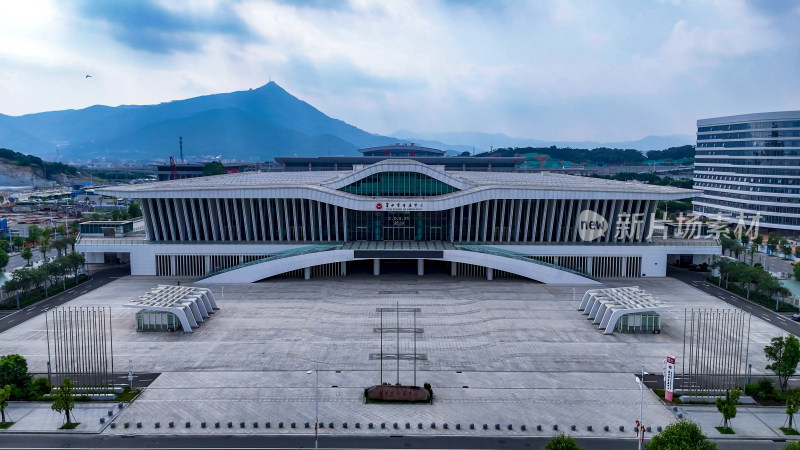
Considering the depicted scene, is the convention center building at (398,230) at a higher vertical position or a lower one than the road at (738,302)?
higher

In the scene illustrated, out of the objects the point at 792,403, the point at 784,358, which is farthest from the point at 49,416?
the point at 784,358

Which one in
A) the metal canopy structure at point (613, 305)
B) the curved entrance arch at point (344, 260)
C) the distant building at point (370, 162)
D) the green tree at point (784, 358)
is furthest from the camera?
the distant building at point (370, 162)

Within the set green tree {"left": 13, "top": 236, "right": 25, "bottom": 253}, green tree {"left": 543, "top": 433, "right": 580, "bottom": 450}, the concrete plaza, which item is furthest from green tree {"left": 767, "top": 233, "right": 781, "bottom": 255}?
green tree {"left": 13, "top": 236, "right": 25, "bottom": 253}

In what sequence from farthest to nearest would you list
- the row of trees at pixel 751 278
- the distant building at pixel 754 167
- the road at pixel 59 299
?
1. the distant building at pixel 754 167
2. the row of trees at pixel 751 278
3. the road at pixel 59 299

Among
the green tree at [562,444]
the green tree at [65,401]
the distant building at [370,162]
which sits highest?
the distant building at [370,162]

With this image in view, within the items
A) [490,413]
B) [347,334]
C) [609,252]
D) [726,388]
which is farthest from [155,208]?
[726,388]

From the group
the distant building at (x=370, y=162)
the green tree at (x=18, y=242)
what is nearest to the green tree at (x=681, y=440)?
the green tree at (x=18, y=242)

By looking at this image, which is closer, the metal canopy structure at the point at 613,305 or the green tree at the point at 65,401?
the green tree at the point at 65,401

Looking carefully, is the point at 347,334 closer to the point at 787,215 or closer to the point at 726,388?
the point at 726,388

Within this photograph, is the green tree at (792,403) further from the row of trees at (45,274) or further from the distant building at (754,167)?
the distant building at (754,167)
